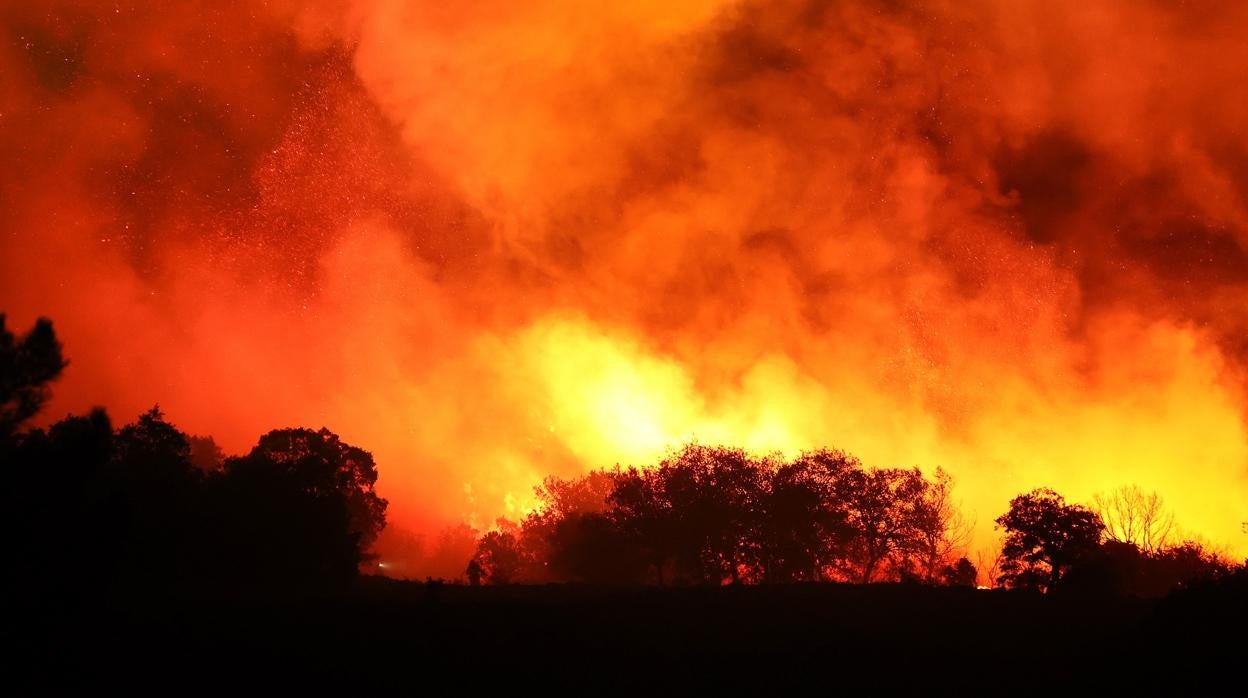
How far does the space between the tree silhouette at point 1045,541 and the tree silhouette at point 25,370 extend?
6945cm

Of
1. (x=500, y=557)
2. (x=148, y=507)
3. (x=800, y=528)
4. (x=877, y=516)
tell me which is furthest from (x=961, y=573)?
(x=148, y=507)

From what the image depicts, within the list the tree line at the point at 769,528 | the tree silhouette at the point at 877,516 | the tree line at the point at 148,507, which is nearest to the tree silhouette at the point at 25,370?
the tree line at the point at 148,507

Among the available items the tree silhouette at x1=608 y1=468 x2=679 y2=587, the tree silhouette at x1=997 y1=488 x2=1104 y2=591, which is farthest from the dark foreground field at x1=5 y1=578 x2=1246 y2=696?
the tree silhouette at x1=608 y1=468 x2=679 y2=587

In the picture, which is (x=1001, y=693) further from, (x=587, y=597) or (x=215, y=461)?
→ (x=215, y=461)

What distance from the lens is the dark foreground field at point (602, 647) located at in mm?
33219

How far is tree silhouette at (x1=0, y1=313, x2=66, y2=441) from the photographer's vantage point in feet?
107

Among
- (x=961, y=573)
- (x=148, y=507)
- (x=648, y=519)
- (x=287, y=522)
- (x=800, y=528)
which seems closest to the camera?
(x=148, y=507)

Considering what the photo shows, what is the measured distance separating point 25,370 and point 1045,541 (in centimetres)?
7207

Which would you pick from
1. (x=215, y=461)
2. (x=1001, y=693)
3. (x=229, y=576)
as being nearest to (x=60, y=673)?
(x=229, y=576)

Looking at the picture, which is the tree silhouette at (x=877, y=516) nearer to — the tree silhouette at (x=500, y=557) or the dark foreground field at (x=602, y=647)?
the dark foreground field at (x=602, y=647)

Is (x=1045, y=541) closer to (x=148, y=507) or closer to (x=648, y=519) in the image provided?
(x=648, y=519)

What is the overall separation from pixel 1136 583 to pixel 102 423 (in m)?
93.6

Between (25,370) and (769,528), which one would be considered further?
(769,528)

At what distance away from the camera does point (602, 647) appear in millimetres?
40906
